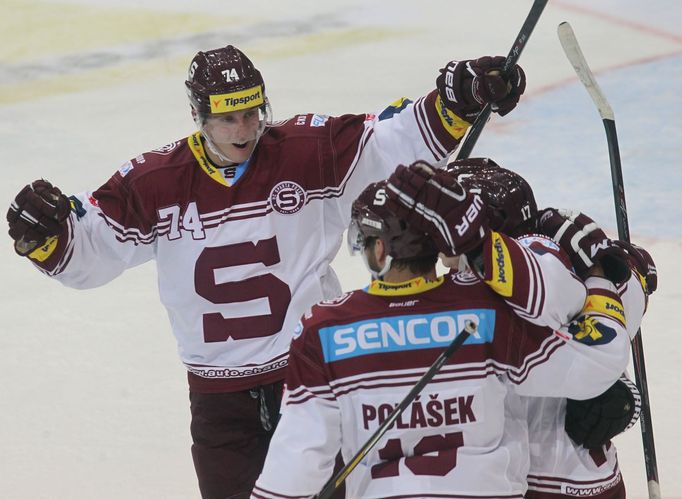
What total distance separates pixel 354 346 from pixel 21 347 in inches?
105

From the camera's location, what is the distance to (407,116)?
2.87 meters

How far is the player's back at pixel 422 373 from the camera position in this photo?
6.48ft

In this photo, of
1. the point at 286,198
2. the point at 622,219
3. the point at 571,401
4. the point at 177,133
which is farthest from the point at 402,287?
the point at 177,133

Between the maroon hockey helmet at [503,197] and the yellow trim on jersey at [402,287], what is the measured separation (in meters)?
0.21

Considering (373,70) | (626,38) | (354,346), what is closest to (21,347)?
(354,346)

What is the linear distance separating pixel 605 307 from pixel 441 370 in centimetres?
29

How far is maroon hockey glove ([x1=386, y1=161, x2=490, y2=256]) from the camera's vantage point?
1.89 m

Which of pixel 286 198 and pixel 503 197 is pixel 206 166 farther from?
pixel 503 197

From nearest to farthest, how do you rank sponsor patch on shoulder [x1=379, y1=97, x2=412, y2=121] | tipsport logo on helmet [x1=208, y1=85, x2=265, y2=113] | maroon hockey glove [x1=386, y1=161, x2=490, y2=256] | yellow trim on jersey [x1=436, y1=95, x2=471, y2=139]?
maroon hockey glove [x1=386, y1=161, x2=490, y2=256], tipsport logo on helmet [x1=208, y1=85, x2=265, y2=113], yellow trim on jersey [x1=436, y1=95, x2=471, y2=139], sponsor patch on shoulder [x1=379, y1=97, x2=412, y2=121]

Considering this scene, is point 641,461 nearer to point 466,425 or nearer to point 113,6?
point 466,425

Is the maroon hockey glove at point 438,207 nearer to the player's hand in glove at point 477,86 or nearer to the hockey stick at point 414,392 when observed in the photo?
the hockey stick at point 414,392

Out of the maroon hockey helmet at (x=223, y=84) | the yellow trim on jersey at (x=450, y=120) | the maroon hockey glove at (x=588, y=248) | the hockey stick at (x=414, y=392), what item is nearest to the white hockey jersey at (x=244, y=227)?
the yellow trim on jersey at (x=450, y=120)

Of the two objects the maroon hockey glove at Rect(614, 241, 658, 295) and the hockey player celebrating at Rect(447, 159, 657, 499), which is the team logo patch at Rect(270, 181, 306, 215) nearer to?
the hockey player celebrating at Rect(447, 159, 657, 499)

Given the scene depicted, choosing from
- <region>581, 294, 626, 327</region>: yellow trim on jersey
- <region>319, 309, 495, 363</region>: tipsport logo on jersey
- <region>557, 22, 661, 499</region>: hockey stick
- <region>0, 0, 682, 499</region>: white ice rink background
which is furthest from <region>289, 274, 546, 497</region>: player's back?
<region>0, 0, 682, 499</region>: white ice rink background
